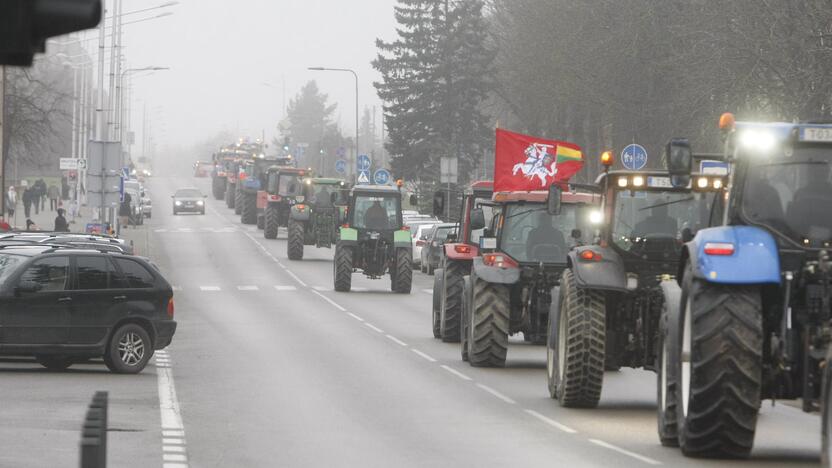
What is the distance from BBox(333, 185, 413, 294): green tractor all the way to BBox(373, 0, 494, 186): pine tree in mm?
43980

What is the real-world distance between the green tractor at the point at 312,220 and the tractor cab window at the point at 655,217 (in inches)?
1417

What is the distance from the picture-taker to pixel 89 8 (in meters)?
5.14

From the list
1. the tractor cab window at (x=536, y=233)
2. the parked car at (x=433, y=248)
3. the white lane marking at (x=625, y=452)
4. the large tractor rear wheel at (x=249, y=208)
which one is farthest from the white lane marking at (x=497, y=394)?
the large tractor rear wheel at (x=249, y=208)

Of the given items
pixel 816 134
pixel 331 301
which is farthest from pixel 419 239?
pixel 816 134

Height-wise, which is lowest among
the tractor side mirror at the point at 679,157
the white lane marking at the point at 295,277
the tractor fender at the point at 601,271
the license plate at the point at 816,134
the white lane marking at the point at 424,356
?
the white lane marking at the point at 295,277

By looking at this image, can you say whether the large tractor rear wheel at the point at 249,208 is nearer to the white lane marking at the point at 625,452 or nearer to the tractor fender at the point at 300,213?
the tractor fender at the point at 300,213

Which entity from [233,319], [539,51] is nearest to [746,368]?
[233,319]

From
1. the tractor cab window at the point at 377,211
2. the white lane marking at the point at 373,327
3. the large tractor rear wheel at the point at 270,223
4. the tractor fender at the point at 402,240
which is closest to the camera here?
the white lane marking at the point at 373,327

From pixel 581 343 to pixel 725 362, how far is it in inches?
181

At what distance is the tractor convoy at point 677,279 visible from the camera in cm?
1256

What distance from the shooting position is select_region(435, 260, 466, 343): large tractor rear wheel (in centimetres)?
2683

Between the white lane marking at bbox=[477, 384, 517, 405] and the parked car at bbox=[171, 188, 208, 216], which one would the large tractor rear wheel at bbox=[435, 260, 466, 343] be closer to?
the white lane marking at bbox=[477, 384, 517, 405]

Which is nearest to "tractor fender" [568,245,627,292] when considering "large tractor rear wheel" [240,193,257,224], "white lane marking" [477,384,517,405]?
"white lane marking" [477,384,517,405]

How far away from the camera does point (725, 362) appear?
1259cm
